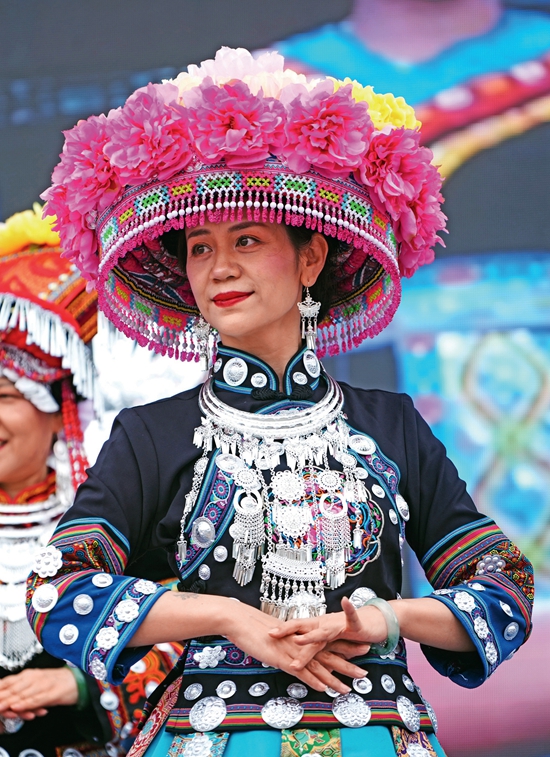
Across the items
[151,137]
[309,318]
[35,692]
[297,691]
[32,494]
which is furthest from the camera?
[32,494]

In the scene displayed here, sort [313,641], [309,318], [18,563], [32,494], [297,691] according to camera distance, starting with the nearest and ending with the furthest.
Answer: [313,641], [297,691], [309,318], [18,563], [32,494]

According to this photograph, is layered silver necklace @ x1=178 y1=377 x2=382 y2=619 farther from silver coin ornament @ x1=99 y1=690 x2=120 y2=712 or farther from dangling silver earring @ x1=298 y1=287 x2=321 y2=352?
silver coin ornament @ x1=99 y1=690 x2=120 y2=712

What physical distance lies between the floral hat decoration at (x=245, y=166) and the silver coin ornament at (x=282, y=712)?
2.66 feet

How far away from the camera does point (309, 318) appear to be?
2.25 metres

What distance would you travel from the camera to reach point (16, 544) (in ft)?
10.0

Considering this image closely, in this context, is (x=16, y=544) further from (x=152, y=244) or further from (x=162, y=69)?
(x=162, y=69)

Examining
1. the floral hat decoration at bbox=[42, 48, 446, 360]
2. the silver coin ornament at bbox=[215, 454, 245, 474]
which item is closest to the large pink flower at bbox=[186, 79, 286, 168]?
the floral hat decoration at bbox=[42, 48, 446, 360]

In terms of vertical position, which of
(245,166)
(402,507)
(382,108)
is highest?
(382,108)

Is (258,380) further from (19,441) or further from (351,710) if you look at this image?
(19,441)

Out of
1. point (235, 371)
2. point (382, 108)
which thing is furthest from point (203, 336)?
point (382, 108)

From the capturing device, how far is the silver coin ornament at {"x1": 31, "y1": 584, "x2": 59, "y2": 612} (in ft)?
6.10

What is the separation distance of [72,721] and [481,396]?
145cm

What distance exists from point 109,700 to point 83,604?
3.66 feet

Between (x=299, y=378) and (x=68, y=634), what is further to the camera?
(x=299, y=378)
